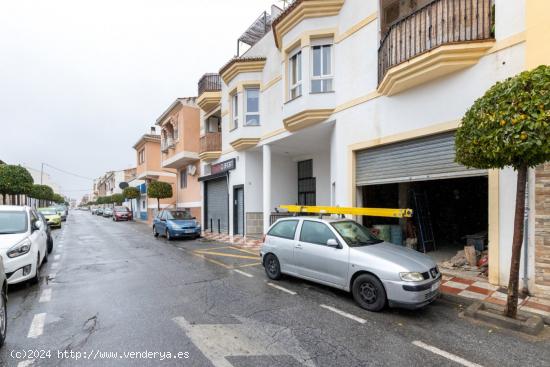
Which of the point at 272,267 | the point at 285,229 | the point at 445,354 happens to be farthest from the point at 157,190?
the point at 445,354

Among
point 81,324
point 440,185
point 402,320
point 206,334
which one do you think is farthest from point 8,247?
point 440,185

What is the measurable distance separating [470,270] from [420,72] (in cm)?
476

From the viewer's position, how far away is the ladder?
29.7 ft

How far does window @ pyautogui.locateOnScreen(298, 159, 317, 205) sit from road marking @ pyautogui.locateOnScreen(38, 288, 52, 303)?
1039 centimetres

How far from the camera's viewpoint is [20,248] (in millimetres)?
5750

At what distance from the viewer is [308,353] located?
3.45 meters

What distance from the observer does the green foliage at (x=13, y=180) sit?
1977 cm

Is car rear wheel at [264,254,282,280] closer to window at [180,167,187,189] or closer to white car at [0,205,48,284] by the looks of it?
white car at [0,205,48,284]

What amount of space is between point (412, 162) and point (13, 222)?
9506mm

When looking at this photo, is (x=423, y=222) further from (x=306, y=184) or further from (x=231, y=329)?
(x=231, y=329)

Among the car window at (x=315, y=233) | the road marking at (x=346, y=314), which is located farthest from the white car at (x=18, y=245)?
the road marking at (x=346, y=314)

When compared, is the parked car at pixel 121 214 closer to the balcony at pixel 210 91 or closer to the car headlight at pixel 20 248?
the balcony at pixel 210 91

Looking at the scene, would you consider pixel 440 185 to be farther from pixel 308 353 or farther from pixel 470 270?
pixel 308 353

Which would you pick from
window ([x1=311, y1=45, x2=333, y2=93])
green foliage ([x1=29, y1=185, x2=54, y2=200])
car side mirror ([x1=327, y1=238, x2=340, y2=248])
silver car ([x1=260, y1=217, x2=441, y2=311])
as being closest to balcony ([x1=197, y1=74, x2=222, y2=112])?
window ([x1=311, y1=45, x2=333, y2=93])
